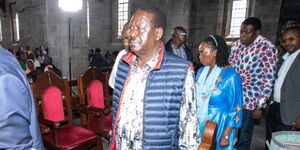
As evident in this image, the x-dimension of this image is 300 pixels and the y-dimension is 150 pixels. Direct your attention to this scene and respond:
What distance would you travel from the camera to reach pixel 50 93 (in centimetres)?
227

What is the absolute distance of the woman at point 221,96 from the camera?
1.71 meters

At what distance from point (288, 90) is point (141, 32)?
1726 mm

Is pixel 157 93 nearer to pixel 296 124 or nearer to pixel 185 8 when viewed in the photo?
pixel 296 124

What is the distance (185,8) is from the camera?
26.1 ft

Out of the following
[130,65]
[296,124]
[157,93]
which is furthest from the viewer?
[296,124]

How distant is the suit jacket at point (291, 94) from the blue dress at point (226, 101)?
2.12 ft

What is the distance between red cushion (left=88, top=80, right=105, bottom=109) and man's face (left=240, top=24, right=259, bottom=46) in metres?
1.97

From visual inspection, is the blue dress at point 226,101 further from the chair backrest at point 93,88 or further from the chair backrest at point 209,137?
the chair backrest at point 93,88

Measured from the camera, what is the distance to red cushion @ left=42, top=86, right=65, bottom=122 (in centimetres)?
222

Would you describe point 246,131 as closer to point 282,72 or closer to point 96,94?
point 282,72

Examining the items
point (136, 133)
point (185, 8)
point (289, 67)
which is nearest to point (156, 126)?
point (136, 133)

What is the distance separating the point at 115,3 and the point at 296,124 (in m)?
10.9

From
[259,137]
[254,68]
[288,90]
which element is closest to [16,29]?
[259,137]

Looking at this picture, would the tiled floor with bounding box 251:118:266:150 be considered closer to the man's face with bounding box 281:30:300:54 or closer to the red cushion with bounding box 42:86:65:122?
the man's face with bounding box 281:30:300:54
